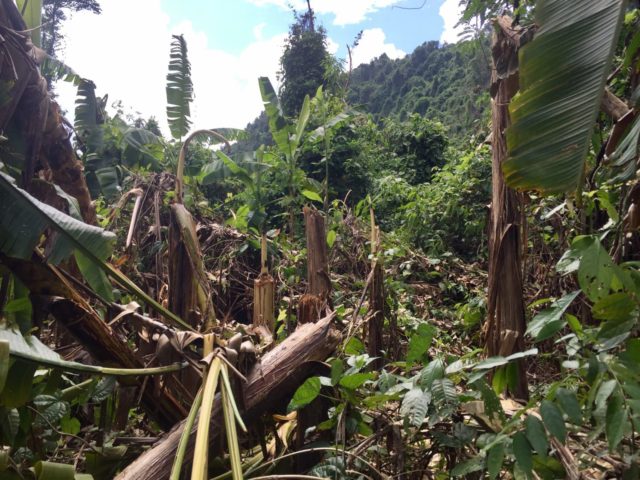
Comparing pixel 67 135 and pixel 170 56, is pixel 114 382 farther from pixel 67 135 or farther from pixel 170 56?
pixel 170 56

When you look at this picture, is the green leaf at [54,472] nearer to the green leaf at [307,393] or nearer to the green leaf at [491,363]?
the green leaf at [307,393]

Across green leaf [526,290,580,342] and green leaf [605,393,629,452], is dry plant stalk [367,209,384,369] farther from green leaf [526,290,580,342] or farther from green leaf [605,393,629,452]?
green leaf [605,393,629,452]

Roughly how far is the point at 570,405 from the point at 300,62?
16968mm

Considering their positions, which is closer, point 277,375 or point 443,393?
point 443,393

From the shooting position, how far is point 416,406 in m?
1.27

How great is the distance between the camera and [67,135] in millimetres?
2373

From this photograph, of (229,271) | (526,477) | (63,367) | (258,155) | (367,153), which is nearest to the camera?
(526,477)

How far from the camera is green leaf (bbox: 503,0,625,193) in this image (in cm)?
127

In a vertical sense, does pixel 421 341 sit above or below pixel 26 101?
below

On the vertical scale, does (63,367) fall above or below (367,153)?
below

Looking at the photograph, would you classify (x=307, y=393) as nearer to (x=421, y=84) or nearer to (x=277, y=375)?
(x=277, y=375)

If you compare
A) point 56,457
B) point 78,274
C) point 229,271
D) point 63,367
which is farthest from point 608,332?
point 229,271

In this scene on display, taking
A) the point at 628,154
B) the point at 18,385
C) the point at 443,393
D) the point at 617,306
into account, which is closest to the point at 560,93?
the point at 628,154

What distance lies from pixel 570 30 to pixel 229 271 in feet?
13.3
